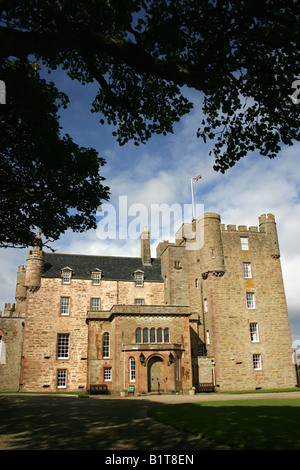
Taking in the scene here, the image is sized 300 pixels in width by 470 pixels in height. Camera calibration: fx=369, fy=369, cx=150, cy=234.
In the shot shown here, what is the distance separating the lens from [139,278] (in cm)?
4538

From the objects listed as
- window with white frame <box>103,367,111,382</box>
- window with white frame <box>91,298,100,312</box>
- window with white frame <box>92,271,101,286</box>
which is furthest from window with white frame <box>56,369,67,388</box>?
window with white frame <box>92,271,101,286</box>

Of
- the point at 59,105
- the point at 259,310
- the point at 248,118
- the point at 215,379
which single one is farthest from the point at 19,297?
the point at 248,118

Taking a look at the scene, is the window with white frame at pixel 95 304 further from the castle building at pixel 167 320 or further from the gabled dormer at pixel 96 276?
the gabled dormer at pixel 96 276

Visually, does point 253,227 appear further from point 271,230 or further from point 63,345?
point 63,345

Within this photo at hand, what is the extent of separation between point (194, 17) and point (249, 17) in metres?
1.74

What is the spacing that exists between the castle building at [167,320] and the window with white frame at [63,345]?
0.11 metres

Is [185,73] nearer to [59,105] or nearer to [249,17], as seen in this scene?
[249,17]

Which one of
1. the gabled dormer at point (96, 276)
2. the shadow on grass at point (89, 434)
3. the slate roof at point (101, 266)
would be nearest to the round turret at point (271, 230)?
the slate roof at point (101, 266)

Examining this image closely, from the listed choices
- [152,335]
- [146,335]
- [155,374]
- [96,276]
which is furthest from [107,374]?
[96,276]

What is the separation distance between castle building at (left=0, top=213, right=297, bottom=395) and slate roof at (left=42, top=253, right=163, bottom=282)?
19 centimetres

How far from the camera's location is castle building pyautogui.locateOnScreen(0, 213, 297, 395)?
3509cm

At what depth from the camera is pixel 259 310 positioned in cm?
4047

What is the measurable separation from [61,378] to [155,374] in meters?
12.2

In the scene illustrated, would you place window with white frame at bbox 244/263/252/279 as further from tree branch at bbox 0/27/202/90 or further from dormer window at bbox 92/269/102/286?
tree branch at bbox 0/27/202/90
